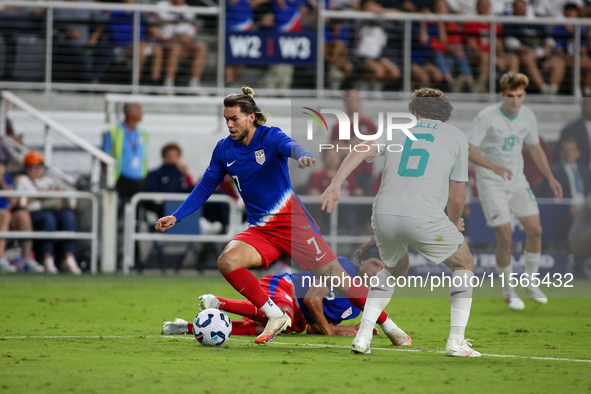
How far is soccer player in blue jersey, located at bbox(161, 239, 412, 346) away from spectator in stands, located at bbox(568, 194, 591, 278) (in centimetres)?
778

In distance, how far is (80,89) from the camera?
52.3 feet

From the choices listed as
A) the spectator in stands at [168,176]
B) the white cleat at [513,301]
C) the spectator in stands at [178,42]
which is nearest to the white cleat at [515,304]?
the white cleat at [513,301]

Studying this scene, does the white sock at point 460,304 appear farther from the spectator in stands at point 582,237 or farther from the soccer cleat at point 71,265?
the soccer cleat at point 71,265

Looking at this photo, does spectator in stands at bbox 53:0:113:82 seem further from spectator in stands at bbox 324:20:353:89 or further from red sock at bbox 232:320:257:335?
red sock at bbox 232:320:257:335

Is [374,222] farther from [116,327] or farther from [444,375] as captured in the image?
[116,327]

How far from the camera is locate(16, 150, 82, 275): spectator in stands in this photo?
13711 millimetres

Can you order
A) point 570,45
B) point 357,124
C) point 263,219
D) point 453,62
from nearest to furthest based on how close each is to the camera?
point 263,219 < point 357,124 < point 453,62 < point 570,45

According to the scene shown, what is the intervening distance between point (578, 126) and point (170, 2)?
8803mm

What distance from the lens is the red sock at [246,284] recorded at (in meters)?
6.39

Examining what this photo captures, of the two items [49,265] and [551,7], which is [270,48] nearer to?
[49,265]

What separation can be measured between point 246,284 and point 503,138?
4.82 meters

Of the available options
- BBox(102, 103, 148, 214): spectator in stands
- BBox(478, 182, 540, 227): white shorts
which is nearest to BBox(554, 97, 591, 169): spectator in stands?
BBox(478, 182, 540, 227): white shorts

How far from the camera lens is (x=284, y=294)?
7.14m

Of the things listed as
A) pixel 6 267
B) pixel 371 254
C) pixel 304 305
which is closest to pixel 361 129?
pixel 371 254
